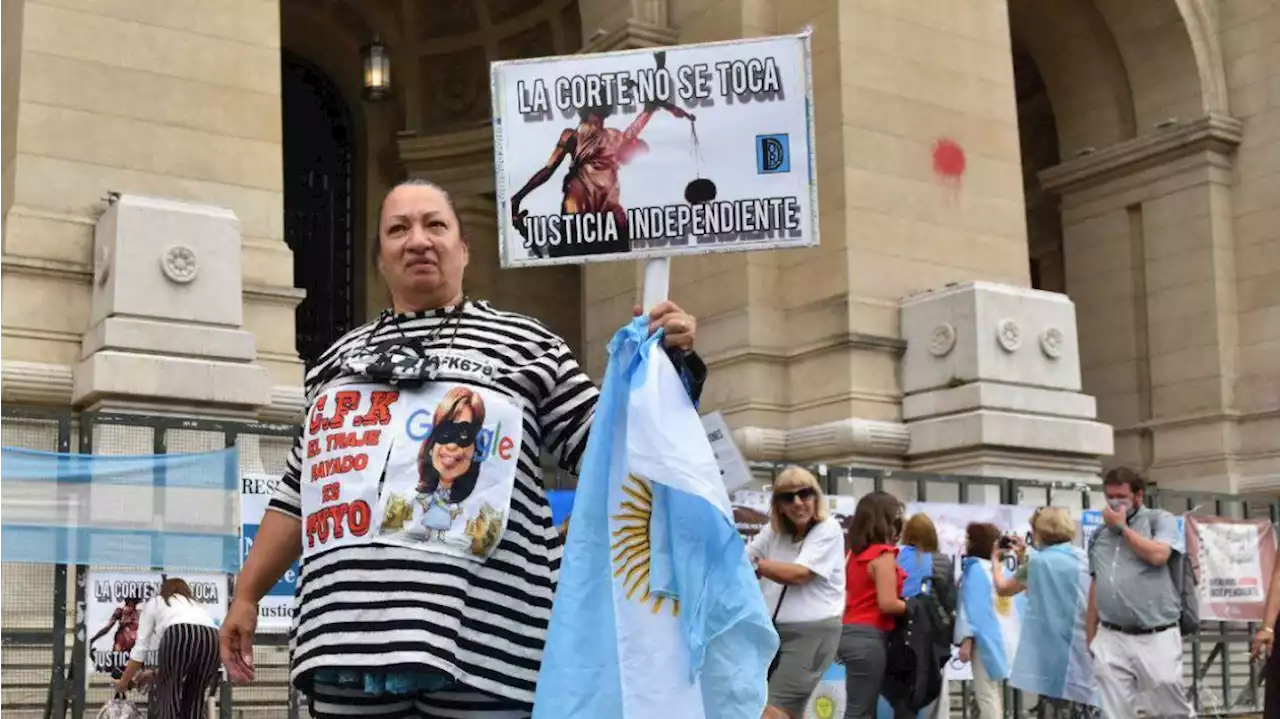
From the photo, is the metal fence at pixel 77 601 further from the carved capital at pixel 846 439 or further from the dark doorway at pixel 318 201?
the dark doorway at pixel 318 201

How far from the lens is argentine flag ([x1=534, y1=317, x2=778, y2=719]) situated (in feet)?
13.0

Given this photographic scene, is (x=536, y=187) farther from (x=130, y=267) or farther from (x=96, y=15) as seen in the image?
(x=96, y=15)

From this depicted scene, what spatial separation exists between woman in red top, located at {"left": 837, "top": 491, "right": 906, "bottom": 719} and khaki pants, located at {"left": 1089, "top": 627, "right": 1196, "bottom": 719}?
53.7 inches

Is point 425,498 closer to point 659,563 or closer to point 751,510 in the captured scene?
point 659,563

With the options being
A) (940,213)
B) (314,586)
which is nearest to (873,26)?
(940,213)

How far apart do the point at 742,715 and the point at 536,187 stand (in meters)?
1.57

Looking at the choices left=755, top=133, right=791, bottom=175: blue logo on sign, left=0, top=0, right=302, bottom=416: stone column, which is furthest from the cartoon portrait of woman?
left=0, top=0, right=302, bottom=416: stone column

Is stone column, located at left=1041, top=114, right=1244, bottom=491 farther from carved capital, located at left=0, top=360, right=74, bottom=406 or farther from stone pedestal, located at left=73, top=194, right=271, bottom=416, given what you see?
carved capital, located at left=0, top=360, right=74, bottom=406

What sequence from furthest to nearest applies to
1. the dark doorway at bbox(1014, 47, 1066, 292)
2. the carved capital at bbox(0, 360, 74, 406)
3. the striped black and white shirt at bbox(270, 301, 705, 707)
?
the dark doorway at bbox(1014, 47, 1066, 292) → the carved capital at bbox(0, 360, 74, 406) → the striped black and white shirt at bbox(270, 301, 705, 707)

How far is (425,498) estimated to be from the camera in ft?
11.7

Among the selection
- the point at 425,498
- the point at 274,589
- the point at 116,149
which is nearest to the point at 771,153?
the point at 425,498

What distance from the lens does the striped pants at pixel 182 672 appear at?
9.30m

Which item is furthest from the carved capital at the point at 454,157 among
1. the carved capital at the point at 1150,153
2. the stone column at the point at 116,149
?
the carved capital at the point at 1150,153

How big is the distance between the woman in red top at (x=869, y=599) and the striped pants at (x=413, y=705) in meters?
5.39
